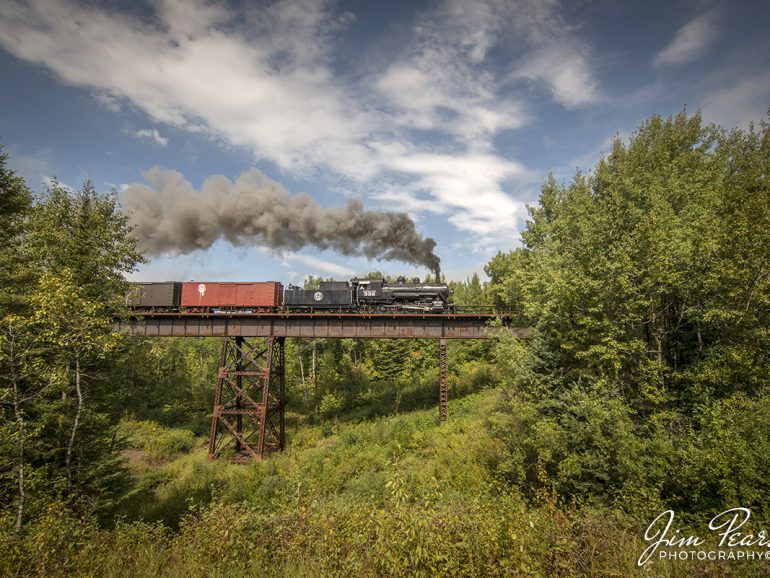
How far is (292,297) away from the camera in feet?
83.9

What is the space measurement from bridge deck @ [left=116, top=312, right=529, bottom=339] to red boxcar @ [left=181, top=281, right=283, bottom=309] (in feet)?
3.12

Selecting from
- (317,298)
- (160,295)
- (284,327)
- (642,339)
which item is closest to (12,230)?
(160,295)

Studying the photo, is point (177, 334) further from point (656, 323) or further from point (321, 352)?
point (656, 323)

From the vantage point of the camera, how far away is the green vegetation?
6.81 m

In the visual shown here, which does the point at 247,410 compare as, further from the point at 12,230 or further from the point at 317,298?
the point at 12,230

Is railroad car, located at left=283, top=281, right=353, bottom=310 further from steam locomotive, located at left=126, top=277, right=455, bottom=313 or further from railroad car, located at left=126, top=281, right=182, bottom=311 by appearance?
railroad car, located at left=126, top=281, right=182, bottom=311

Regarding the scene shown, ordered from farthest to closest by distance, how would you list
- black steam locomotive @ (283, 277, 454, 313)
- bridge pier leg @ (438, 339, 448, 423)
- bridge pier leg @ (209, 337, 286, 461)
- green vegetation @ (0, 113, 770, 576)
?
black steam locomotive @ (283, 277, 454, 313), bridge pier leg @ (438, 339, 448, 423), bridge pier leg @ (209, 337, 286, 461), green vegetation @ (0, 113, 770, 576)

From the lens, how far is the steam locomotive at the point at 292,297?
24516 mm

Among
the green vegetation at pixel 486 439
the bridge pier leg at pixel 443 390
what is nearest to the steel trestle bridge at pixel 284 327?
A: the bridge pier leg at pixel 443 390

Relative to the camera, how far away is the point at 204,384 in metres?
41.5

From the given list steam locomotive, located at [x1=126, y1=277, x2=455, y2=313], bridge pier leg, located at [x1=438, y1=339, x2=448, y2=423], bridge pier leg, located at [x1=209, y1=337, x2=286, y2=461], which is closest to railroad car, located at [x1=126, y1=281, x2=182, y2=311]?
steam locomotive, located at [x1=126, y1=277, x2=455, y2=313]

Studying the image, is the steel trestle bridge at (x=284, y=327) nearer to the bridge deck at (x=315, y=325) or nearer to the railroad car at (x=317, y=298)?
the bridge deck at (x=315, y=325)

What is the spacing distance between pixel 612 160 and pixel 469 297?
38.3 metres

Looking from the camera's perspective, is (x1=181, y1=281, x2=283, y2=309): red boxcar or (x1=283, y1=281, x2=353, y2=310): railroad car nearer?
(x1=181, y1=281, x2=283, y2=309): red boxcar
